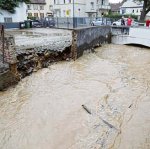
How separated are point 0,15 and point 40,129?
906 inches

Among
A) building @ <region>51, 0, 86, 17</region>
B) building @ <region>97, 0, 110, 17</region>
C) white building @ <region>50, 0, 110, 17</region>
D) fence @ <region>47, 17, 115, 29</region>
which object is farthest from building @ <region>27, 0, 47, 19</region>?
fence @ <region>47, 17, 115, 29</region>

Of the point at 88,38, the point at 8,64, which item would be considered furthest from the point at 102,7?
the point at 8,64

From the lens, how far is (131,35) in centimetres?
2344

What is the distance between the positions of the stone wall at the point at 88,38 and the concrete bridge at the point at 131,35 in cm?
74

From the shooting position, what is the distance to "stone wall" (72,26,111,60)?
1684cm

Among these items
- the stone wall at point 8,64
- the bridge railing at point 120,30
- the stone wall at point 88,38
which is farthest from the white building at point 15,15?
the stone wall at point 8,64

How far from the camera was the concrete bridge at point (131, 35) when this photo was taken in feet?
72.1

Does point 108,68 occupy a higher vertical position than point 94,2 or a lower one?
lower

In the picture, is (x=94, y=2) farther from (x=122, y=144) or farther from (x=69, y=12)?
(x=122, y=144)

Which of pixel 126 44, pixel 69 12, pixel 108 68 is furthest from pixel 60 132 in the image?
pixel 69 12

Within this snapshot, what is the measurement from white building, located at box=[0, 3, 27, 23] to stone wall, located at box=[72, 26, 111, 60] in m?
11.7

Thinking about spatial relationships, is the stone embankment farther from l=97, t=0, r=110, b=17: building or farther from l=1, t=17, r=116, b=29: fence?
l=97, t=0, r=110, b=17: building

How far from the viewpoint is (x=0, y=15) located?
91.5 feet

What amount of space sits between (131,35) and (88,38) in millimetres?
5857
